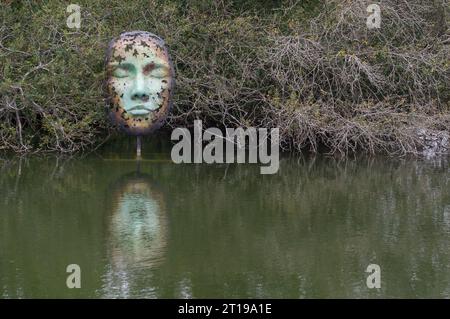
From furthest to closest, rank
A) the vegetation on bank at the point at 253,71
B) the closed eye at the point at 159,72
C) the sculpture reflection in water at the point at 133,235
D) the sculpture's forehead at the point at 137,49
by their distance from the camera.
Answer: the vegetation on bank at the point at 253,71 → the closed eye at the point at 159,72 → the sculpture's forehead at the point at 137,49 → the sculpture reflection in water at the point at 133,235

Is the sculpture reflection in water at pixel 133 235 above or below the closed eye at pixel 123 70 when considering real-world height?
below

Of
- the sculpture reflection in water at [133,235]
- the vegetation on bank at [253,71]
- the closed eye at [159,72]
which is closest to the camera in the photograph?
the sculpture reflection in water at [133,235]

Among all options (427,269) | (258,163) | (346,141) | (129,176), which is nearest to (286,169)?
(258,163)

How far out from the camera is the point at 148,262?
327 inches

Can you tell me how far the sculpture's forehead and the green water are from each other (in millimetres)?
1739

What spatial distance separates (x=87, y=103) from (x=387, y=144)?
5264 mm

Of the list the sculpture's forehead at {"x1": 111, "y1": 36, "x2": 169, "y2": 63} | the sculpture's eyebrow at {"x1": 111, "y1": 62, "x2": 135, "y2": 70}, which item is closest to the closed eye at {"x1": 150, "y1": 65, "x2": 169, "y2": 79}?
the sculpture's forehead at {"x1": 111, "y1": 36, "x2": 169, "y2": 63}

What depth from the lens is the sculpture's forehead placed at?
13.7 metres

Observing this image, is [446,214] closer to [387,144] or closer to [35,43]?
[387,144]

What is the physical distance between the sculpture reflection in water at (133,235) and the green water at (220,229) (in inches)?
0.7

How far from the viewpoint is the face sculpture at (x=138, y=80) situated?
13711 mm

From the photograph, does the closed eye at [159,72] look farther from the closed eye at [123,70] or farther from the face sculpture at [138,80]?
the closed eye at [123,70]

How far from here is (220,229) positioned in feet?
32.1

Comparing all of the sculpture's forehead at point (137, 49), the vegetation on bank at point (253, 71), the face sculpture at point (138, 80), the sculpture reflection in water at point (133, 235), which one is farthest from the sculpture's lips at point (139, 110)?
the sculpture reflection in water at point (133, 235)
